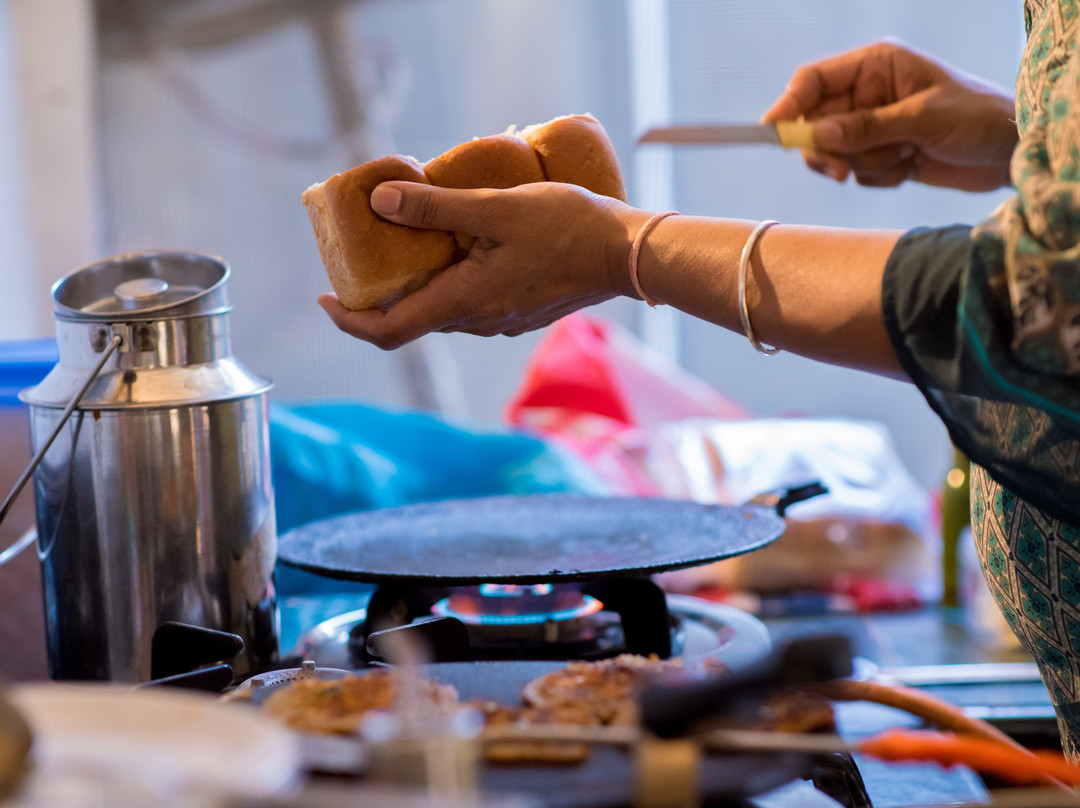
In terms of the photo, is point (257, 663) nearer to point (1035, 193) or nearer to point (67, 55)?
point (1035, 193)

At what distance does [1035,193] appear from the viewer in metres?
0.62

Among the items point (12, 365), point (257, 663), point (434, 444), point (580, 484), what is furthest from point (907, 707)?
point (434, 444)

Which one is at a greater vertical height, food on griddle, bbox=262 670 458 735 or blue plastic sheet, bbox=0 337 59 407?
blue plastic sheet, bbox=0 337 59 407

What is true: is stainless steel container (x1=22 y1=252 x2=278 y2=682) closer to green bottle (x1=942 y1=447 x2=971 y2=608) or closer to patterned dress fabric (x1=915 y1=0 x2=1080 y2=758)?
patterned dress fabric (x1=915 y1=0 x2=1080 y2=758)

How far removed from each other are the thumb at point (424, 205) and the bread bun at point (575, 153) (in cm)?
15

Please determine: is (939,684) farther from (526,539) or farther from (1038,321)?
(1038,321)

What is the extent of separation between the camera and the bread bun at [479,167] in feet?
3.26

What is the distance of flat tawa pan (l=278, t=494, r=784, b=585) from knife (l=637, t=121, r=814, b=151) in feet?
1.49

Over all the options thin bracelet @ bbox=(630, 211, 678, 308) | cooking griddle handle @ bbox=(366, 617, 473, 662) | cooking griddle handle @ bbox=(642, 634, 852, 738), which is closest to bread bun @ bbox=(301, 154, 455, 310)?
thin bracelet @ bbox=(630, 211, 678, 308)

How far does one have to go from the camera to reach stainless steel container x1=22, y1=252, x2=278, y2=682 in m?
0.88

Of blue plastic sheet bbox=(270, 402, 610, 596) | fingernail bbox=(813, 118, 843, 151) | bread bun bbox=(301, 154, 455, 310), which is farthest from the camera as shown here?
blue plastic sheet bbox=(270, 402, 610, 596)

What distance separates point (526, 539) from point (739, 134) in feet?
1.88

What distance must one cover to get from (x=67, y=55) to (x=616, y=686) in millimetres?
2787

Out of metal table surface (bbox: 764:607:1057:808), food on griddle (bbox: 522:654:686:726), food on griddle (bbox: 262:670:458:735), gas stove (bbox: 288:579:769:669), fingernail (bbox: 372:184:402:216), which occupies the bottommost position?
metal table surface (bbox: 764:607:1057:808)
